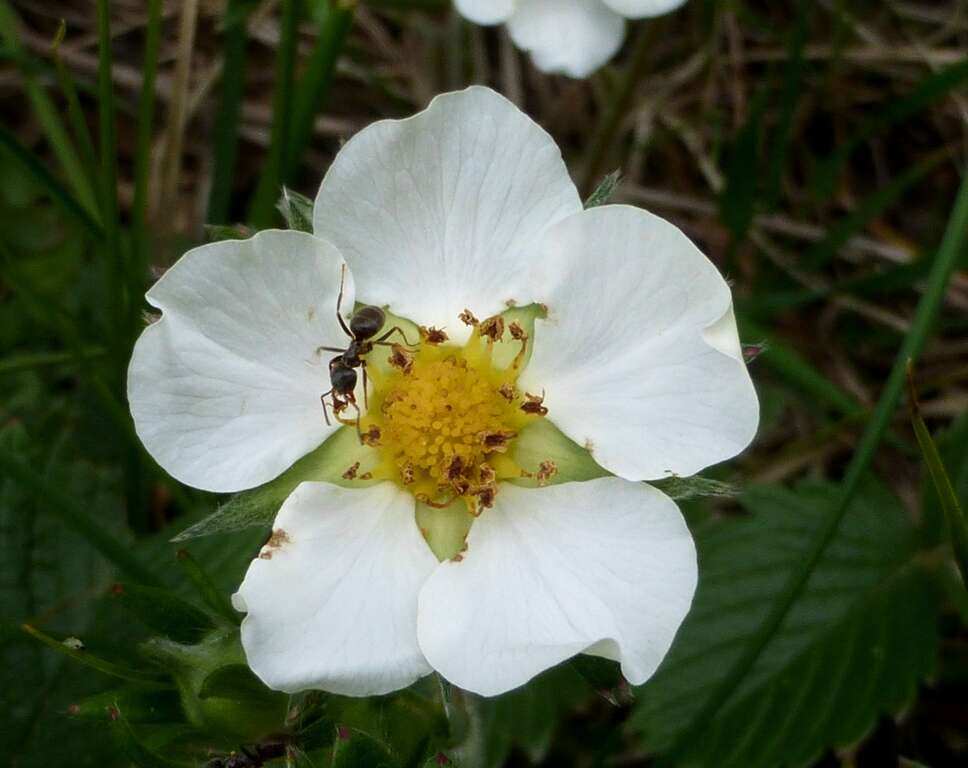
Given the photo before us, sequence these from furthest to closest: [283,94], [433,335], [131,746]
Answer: [283,94], [433,335], [131,746]

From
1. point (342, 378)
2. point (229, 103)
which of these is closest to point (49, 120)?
point (229, 103)

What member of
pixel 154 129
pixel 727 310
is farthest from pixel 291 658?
pixel 154 129

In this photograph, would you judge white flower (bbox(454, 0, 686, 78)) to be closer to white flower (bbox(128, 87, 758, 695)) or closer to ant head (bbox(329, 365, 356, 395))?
white flower (bbox(128, 87, 758, 695))

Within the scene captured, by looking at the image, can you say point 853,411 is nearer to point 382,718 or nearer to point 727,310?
point 727,310

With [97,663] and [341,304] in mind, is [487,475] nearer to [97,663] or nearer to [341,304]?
[341,304]

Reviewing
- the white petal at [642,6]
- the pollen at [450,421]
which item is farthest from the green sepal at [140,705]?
the white petal at [642,6]

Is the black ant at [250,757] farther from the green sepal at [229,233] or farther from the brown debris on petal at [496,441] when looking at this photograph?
the green sepal at [229,233]

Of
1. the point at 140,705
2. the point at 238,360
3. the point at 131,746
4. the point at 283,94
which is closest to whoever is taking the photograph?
the point at 131,746
